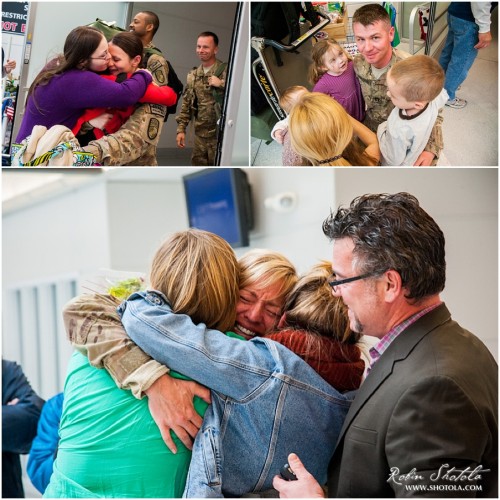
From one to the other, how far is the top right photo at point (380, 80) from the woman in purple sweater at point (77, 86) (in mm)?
416

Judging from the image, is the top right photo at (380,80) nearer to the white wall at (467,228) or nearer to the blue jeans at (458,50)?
the blue jeans at (458,50)

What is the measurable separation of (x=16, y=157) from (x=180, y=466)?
1108 mm

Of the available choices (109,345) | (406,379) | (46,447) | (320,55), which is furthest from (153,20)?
(46,447)

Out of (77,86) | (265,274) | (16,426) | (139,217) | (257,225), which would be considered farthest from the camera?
(139,217)

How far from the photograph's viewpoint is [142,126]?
2008mm

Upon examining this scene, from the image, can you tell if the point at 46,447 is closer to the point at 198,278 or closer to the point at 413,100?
the point at 198,278

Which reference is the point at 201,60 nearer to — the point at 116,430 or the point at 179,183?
the point at 116,430

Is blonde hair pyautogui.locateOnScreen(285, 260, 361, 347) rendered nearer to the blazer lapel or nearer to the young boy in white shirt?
the blazer lapel

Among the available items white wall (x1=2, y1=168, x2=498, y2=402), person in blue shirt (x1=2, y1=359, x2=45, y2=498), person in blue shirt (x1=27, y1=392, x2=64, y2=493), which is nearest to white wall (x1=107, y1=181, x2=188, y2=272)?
white wall (x1=2, y1=168, x2=498, y2=402)

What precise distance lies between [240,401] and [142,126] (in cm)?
99

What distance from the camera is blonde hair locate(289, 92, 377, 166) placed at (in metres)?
1.98

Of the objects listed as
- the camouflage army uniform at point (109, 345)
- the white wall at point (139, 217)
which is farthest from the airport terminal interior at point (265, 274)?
the white wall at point (139, 217)

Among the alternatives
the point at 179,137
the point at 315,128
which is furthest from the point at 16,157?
the point at 315,128

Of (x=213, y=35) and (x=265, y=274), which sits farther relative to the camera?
(x=213, y=35)
